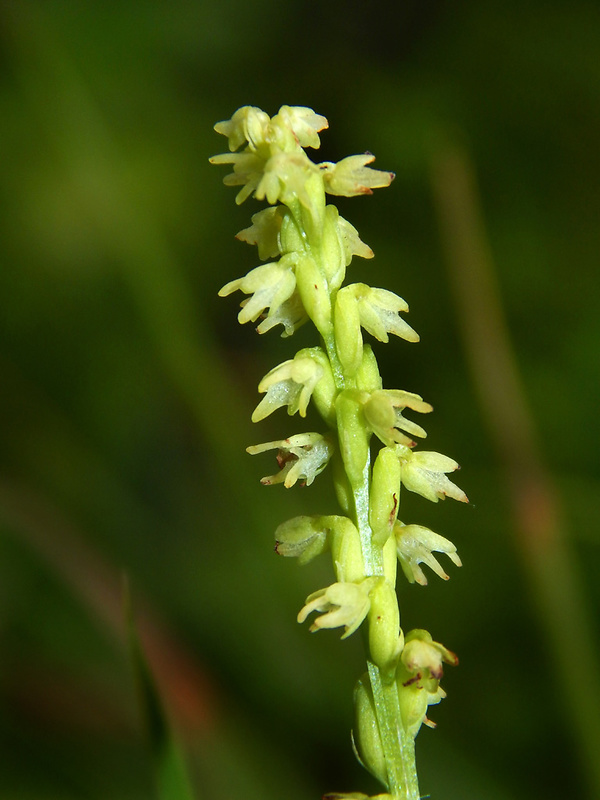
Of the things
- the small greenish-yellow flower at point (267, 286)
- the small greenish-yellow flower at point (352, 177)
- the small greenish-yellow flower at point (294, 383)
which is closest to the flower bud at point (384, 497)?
the small greenish-yellow flower at point (294, 383)

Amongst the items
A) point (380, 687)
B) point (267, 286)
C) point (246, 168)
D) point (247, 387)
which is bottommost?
point (380, 687)

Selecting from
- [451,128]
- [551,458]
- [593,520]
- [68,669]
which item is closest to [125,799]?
[68,669]

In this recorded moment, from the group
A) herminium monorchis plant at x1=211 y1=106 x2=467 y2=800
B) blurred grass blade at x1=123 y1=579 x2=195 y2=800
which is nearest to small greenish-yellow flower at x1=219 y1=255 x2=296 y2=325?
herminium monorchis plant at x1=211 y1=106 x2=467 y2=800

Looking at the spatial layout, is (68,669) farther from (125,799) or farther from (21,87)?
(21,87)

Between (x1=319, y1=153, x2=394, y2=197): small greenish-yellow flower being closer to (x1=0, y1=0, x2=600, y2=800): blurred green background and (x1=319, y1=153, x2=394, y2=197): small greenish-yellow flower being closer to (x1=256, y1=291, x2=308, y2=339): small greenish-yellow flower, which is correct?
(x1=256, y1=291, x2=308, y2=339): small greenish-yellow flower

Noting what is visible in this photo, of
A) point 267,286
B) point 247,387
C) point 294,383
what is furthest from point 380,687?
point 247,387

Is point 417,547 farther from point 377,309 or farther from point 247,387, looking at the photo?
point 247,387

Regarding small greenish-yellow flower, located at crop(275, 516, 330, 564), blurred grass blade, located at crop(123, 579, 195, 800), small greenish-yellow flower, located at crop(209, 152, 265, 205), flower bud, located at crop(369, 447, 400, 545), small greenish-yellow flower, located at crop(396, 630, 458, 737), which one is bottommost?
blurred grass blade, located at crop(123, 579, 195, 800)
